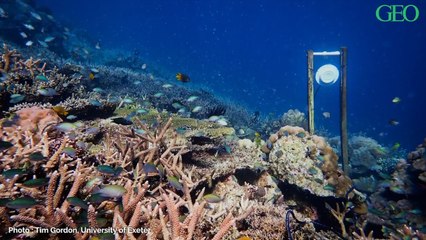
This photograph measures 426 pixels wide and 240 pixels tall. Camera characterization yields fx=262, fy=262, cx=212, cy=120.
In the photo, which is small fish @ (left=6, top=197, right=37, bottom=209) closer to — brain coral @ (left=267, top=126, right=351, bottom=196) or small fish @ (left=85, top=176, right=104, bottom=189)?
small fish @ (left=85, top=176, right=104, bottom=189)

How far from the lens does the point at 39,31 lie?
2005 cm

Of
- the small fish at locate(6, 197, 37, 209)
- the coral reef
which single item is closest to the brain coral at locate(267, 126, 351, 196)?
the small fish at locate(6, 197, 37, 209)

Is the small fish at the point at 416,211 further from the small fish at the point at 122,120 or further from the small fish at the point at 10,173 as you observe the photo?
the small fish at the point at 10,173

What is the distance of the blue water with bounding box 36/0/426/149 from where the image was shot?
86250 mm

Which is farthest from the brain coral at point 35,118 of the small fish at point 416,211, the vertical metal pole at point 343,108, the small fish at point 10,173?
the small fish at point 416,211

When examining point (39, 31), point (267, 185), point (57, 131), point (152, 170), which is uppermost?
point (39, 31)

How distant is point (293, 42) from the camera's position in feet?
436

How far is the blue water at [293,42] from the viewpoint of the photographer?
86.2m

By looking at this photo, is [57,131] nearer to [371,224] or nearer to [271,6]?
[371,224]

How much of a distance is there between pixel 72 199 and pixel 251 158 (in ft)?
14.3

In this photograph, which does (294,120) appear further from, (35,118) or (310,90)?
(35,118)

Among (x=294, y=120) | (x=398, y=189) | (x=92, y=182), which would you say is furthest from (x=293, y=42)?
(x=92, y=182)

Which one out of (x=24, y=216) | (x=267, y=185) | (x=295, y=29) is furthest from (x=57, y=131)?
(x=295, y=29)

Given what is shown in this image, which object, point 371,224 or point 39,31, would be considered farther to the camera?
point 39,31
